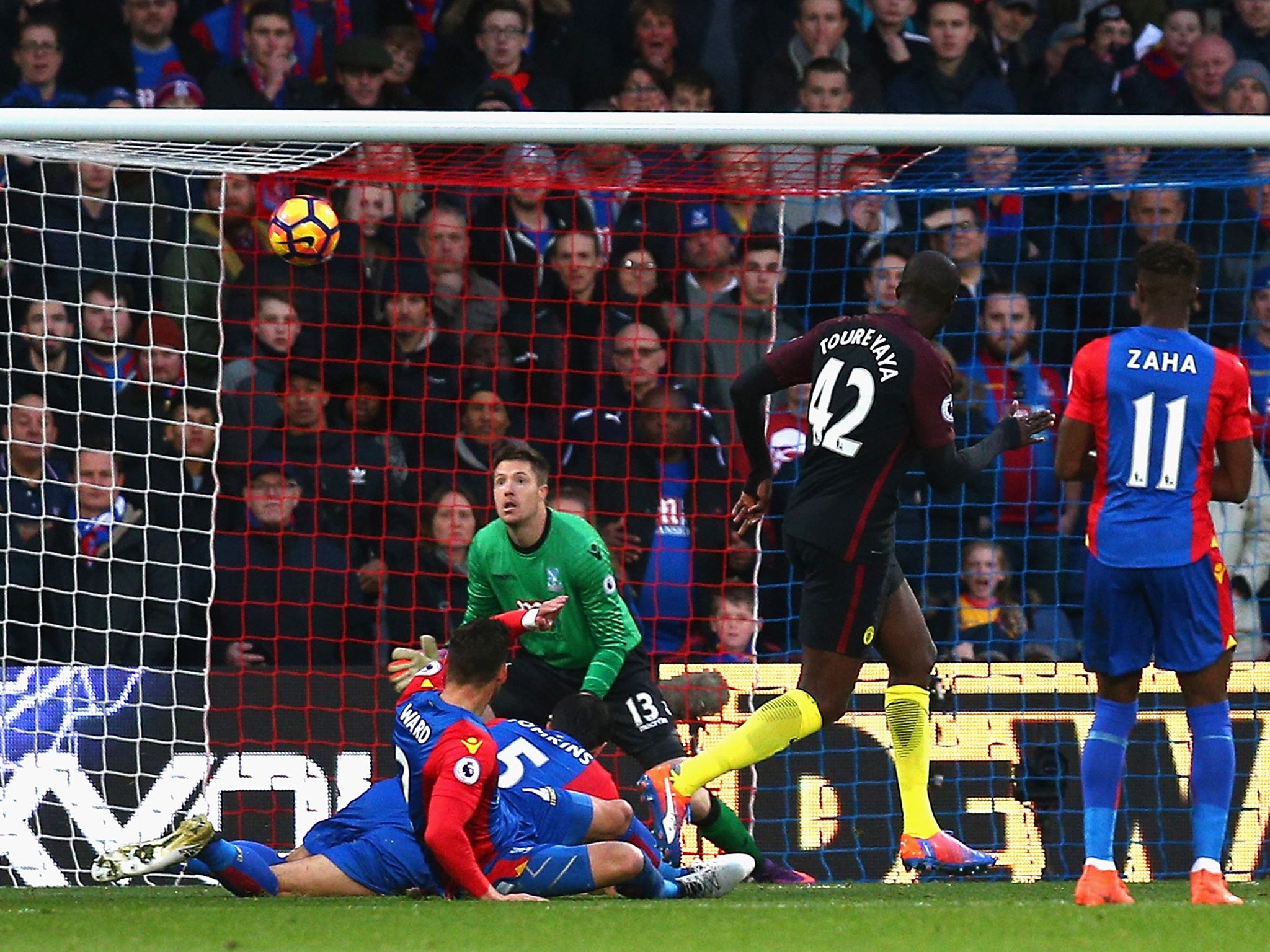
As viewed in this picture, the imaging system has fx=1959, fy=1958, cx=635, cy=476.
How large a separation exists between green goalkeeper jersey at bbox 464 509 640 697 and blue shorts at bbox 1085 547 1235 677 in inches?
76.1

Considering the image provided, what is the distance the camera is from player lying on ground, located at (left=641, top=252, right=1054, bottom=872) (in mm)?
6156

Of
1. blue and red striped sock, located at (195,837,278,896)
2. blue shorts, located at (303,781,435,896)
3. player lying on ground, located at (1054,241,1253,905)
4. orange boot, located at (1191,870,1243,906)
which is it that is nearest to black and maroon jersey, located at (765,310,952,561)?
player lying on ground, located at (1054,241,1253,905)

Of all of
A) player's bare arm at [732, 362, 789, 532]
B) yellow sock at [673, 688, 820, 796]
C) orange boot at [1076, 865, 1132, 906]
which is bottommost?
orange boot at [1076, 865, 1132, 906]

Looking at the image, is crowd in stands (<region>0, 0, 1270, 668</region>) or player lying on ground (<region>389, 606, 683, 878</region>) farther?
crowd in stands (<region>0, 0, 1270, 668</region>)

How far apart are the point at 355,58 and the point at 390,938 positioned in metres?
5.77

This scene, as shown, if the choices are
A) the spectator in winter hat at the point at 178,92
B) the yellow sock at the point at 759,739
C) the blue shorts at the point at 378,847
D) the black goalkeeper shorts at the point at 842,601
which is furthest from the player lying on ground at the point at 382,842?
the spectator in winter hat at the point at 178,92

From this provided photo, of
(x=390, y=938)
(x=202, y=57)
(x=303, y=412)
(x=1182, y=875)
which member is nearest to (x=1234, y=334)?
(x=1182, y=875)

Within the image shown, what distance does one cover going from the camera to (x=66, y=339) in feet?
26.6

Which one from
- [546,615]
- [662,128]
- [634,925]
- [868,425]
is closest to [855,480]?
[868,425]

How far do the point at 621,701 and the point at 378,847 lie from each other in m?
1.13

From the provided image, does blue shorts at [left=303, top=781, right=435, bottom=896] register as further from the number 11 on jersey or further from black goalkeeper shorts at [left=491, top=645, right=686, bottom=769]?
the number 11 on jersey

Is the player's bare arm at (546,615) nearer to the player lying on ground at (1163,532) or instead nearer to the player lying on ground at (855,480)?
the player lying on ground at (855,480)

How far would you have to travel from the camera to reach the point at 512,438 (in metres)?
9.02

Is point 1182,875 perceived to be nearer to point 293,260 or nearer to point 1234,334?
point 1234,334
